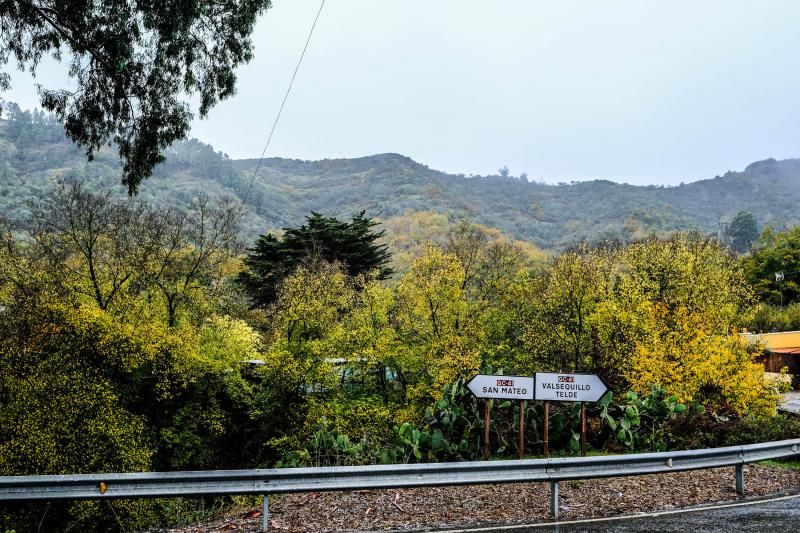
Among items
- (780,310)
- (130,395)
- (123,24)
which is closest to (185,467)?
(130,395)

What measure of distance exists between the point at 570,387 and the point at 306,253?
3107 cm

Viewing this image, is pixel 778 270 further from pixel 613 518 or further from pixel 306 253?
pixel 613 518

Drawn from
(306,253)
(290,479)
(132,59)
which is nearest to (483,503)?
(290,479)

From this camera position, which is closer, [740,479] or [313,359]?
[740,479]

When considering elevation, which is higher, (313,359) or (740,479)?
(740,479)

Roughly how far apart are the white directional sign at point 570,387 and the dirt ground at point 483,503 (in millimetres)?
1475

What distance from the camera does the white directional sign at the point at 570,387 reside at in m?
9.41

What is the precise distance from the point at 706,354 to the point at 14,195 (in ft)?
369

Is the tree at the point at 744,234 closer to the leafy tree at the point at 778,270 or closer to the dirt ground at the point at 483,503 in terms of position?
the leafy tree at the point at 778,270

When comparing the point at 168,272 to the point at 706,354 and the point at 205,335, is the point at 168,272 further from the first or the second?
the point at 706,354

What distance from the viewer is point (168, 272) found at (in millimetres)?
30781

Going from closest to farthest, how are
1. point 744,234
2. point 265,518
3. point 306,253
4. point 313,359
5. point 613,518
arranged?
point 265,518 → point 613,518 → point 313,359 → point 306,253 → point 744,234

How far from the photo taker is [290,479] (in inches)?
253

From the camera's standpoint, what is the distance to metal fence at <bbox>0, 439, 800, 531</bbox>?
20.5 ft
